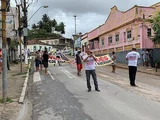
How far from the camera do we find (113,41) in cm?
3891

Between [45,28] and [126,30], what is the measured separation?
86304 millimetres

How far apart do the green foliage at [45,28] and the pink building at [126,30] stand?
223ft

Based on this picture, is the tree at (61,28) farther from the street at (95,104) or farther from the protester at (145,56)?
the street at (95,104)

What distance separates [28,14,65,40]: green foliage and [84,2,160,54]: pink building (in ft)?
223

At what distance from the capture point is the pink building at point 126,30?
30.2 m

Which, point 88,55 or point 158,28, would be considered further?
point 158,28

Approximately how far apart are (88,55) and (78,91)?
152 cm

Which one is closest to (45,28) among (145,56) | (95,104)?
(145,56)

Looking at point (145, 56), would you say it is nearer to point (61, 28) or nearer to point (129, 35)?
point (129, 35)

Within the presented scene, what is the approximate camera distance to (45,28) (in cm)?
11775

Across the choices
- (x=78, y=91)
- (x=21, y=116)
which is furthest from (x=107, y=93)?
(x=21, y=116)

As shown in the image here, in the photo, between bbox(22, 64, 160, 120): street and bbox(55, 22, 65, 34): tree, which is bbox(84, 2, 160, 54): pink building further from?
bbox(55, 22, 65, 34): tree

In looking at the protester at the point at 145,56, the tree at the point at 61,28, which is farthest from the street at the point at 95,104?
the tree at the point at 61,28

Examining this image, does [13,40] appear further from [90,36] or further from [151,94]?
[151,94]
